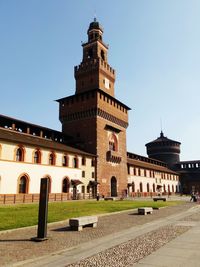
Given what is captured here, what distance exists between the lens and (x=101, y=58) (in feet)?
168

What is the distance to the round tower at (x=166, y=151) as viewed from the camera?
8844 cm

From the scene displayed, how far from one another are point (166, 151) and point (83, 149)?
5198cm

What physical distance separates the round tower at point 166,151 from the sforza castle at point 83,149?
23.0 metres

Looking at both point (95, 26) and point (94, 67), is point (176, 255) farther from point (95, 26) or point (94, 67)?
point (95, 26)

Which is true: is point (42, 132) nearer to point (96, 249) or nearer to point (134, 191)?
point (134, 191)

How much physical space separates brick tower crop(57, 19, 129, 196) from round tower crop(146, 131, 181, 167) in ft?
131

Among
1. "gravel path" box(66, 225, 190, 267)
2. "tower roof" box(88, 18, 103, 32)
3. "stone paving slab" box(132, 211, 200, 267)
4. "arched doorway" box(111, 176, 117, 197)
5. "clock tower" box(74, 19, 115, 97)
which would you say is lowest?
"gravel path" box(66, 225, 190, 267)

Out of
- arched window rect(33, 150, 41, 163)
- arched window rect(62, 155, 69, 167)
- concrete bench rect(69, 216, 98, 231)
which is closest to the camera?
concrete bench rect(69, 216, 98, 231)

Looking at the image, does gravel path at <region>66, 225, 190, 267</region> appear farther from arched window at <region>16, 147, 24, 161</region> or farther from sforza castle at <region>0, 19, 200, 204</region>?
arched window at <region>16, 147, 24, 161</region>

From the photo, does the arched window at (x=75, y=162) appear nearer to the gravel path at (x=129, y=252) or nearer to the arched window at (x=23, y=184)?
the arched window at (x=23, y=184)

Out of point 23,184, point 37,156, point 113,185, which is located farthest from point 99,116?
point 23,184

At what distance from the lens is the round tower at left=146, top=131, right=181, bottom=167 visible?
88.4m

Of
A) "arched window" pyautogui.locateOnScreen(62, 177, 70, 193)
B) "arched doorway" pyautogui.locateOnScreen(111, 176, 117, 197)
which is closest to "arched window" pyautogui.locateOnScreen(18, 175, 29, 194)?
"arched window" pyautogui.locateOnScreen(62, 177, 70, 193)

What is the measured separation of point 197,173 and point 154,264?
85.2 m
